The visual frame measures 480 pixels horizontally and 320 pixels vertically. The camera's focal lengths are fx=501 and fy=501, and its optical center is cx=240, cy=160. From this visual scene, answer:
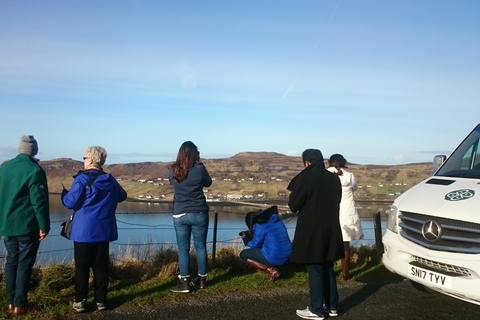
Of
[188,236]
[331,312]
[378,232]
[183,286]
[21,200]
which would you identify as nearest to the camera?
[21,200]

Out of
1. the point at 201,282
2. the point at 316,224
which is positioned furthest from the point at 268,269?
the point at 316,224

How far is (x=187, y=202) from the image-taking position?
6.75 m

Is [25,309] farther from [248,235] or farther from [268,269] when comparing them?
[268,269]

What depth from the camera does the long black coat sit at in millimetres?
5574

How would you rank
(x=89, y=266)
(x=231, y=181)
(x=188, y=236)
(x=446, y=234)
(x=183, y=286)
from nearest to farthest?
(x=446, y=234) → (x=89, y=266) → (x=183, y=286) → (x=188, y=236) → (x=231, y=181)

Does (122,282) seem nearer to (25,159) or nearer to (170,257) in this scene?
(170,257)

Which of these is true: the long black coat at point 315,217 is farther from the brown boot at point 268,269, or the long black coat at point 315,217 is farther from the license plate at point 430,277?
the brown boot at point 268,269

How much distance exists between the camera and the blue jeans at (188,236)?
678 centimetres

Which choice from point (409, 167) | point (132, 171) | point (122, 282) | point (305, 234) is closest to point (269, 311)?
point (305, 234)

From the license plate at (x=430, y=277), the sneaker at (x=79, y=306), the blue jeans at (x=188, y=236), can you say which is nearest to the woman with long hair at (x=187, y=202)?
the blue jeans at (x=188, y=236)

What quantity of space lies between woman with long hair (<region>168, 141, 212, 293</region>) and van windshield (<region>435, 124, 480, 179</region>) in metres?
3.20

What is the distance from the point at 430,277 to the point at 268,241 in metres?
2.63

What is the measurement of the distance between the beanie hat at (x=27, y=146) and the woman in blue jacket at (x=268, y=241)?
327cm

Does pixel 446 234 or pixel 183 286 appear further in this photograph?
pixel 183 286
